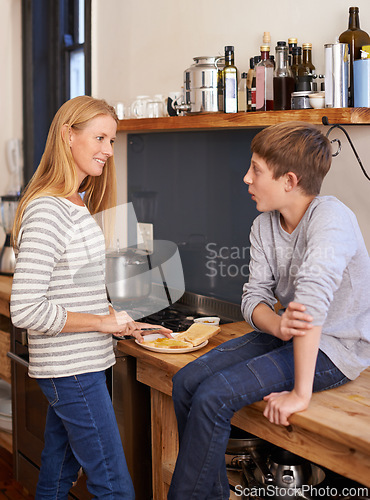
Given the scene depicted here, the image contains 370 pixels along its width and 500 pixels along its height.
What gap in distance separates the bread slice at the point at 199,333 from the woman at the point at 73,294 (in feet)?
0.81

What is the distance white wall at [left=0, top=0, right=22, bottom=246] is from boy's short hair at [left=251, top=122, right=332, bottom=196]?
2.59 meters

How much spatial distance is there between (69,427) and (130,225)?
4.72 ft

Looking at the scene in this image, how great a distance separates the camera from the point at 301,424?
131 cm

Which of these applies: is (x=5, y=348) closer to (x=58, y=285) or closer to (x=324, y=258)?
(x=58, y=285)

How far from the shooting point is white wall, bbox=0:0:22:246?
3.67m

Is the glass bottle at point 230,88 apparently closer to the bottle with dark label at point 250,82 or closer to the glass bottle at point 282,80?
the bottle with dark label at point 250,82

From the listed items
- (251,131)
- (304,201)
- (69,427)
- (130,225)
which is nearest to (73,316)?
→ (69,427)

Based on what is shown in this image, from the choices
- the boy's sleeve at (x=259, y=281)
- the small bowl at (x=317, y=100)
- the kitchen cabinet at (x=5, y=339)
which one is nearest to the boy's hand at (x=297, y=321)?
the boy's sleeve at (x=259, y=281)

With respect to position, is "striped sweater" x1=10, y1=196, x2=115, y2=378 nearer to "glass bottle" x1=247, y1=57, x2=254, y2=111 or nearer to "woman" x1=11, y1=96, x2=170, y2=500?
"woman" x1=11, y1=96, x2=170, y2=500

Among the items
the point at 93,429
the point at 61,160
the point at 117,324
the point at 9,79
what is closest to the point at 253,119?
the point at 61,160

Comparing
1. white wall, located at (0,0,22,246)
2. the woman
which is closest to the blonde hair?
the woman

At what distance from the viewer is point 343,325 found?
146 cm

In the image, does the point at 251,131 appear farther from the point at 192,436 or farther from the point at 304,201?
the point at 192,436

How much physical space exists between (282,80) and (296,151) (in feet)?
1.64
